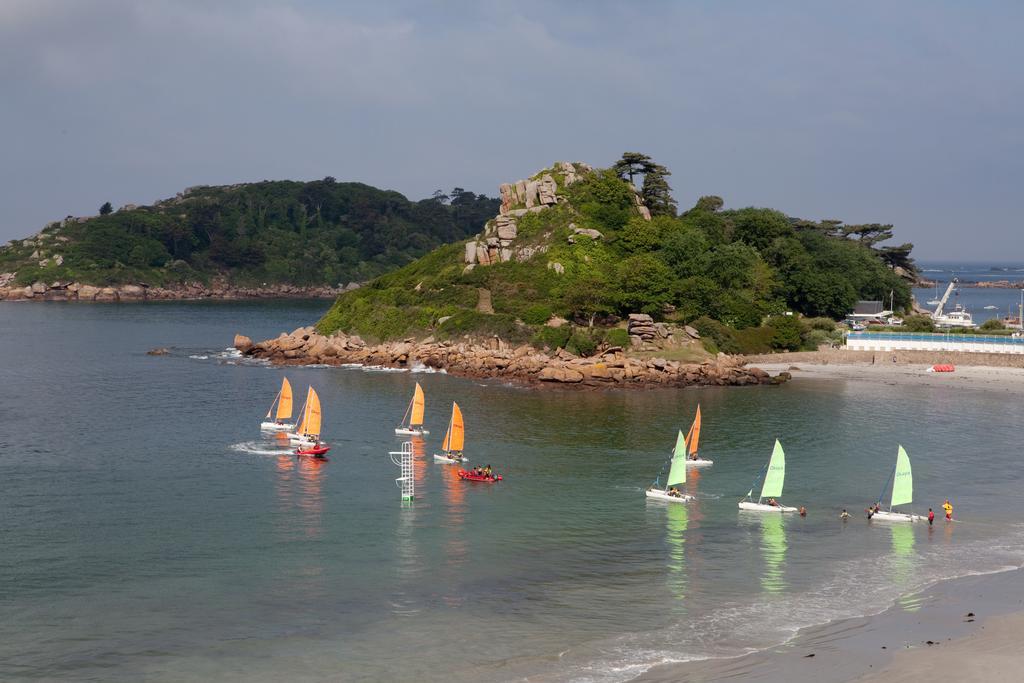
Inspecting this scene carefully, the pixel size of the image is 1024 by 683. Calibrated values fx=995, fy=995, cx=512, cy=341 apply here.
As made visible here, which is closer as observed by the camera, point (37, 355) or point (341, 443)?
point (341, 443)

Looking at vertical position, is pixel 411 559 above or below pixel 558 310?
below

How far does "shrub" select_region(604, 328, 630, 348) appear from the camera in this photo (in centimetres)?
10875

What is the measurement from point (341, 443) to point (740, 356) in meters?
57.0

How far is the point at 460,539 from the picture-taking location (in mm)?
46406

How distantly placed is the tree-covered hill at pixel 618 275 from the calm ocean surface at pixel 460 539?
30835 millimetres

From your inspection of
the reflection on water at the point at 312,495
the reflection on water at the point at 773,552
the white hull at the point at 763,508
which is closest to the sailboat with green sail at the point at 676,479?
the white hull at the point at 763,508

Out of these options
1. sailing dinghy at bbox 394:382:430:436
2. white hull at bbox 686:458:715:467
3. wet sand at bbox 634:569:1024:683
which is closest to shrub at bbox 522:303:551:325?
sailing dinghy at bbox 394:382:430:436

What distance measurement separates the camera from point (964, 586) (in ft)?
131

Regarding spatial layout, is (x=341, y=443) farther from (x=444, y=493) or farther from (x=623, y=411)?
(x=623, y=411)

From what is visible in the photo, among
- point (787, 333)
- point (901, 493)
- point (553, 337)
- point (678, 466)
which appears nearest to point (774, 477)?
point (678, 466)

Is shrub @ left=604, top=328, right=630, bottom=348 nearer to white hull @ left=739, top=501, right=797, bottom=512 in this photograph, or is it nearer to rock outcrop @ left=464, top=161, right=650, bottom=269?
rock outcrop @ left=464, top=161, right=650, bottom=269

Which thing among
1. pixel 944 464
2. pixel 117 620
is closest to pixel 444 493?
pixel 117 620

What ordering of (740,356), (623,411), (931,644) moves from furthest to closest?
(740,356)
(623,411)
(931,644)

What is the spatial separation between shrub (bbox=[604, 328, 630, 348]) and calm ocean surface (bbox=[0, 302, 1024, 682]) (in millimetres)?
23207
